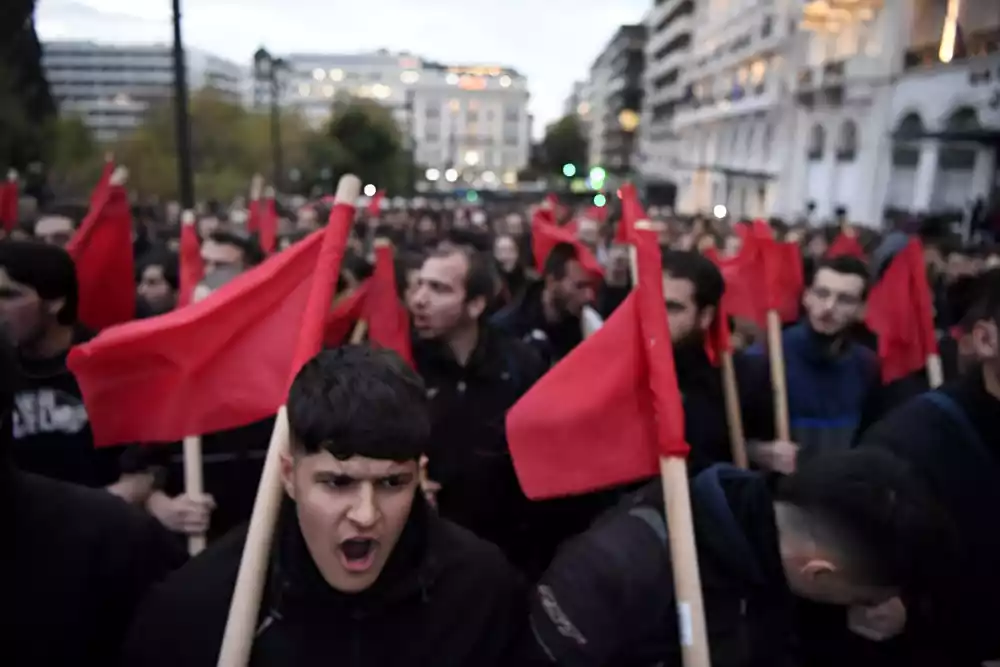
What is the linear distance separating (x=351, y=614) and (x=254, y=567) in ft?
0.80

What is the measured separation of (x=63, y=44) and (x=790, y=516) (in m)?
163

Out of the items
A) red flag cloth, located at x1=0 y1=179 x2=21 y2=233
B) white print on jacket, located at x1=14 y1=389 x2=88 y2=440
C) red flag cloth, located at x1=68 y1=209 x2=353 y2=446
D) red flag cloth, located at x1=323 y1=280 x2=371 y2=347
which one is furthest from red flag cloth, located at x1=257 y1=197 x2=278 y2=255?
red flag cloth, located at x1=68 y1=209 x2=353 y2=446

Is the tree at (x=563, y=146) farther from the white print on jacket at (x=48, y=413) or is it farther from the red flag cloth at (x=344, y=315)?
the white print on jacket at (x=48, y=413)

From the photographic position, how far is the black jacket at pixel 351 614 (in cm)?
207

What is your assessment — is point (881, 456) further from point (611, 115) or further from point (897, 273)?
point (611, 115)

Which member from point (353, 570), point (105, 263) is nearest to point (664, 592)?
point (353, 570)

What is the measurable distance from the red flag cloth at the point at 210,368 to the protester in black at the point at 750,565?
1159mm

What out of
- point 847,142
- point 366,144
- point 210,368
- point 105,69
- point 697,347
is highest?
point 105,69

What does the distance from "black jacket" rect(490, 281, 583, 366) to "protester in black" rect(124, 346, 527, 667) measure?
3431 mm

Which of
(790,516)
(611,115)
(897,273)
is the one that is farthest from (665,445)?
(611,115)

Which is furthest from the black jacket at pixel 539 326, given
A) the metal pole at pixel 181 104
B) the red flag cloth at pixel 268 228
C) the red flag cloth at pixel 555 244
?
the metal pole at pixel 181 104

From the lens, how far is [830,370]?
4.51 meters

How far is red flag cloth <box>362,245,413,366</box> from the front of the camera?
164 inches

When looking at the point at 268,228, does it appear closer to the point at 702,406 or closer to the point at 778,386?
the point at 778,386
